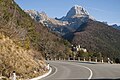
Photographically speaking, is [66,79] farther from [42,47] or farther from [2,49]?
[42,47]

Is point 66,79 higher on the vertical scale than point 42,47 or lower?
lower

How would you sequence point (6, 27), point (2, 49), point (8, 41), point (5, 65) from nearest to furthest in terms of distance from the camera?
point (5, 65)
point (2, 49)
point (8, 41)
point (6, 27)

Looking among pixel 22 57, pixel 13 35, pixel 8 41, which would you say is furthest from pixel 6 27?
pixel 22 57

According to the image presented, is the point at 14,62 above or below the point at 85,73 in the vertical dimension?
above

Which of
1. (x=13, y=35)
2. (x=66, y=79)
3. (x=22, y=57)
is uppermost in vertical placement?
(x=13, y=35)

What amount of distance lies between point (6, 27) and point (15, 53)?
6.63m

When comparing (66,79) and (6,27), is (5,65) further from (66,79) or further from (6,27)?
(6,27)

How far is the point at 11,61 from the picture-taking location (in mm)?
27922

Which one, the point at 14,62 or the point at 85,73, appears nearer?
the point at 14,62

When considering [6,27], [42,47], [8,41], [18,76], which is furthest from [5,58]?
[42,47]

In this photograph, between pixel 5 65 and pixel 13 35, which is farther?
pixel 13 35

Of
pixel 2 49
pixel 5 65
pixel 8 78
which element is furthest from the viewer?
pixel 2 49

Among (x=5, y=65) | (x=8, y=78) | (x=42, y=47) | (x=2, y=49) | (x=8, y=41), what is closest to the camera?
(x=8, y=78)

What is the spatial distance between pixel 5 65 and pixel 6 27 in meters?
10.2
